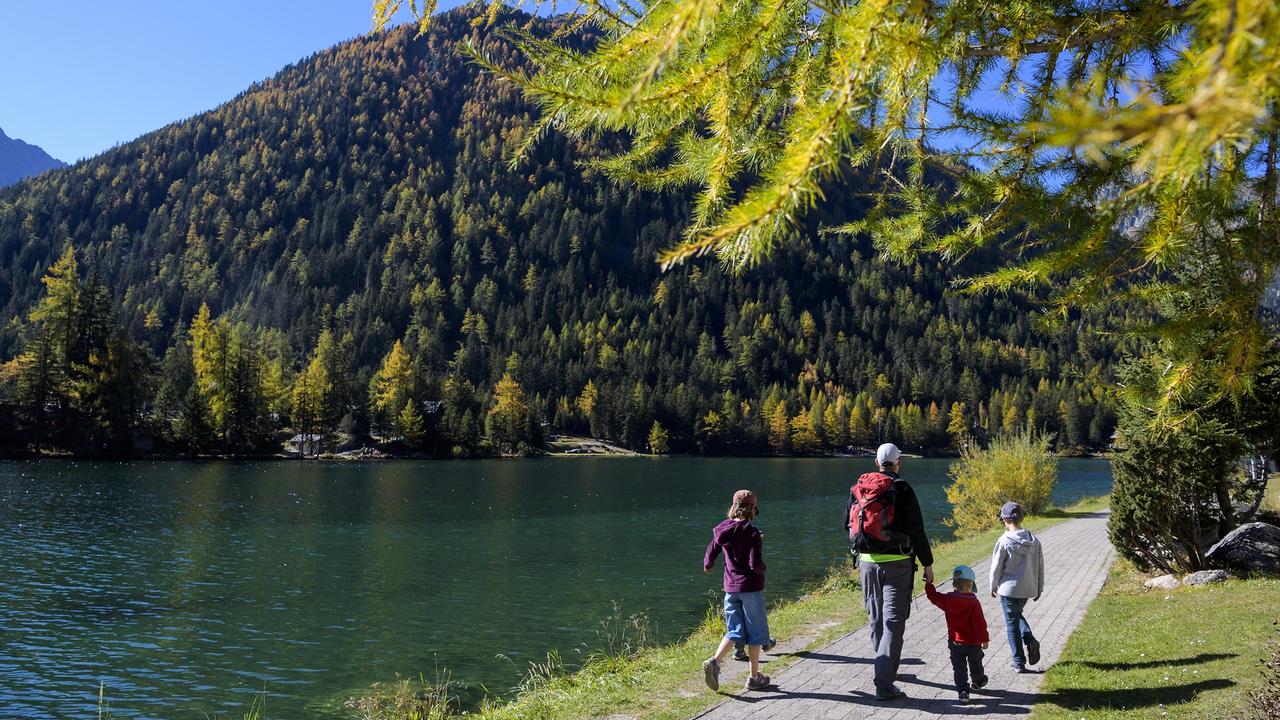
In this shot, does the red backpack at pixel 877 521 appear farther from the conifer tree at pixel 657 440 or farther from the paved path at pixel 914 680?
the conifer tree at pixel 657 440

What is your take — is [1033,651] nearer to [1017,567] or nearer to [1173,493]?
[1017,567]

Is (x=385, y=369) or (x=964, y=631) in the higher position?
(x=385, y=369)

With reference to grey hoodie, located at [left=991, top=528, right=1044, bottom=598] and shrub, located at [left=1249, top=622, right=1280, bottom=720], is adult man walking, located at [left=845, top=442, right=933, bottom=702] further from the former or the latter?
shrub, located at [left=1249, top=622, right=1280, bottom=720]

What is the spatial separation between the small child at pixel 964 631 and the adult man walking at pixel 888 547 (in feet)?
1.47

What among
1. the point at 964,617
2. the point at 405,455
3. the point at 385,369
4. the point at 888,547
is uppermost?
the point at 385,369

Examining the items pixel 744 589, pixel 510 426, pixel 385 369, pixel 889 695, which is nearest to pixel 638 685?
pixel 744 589

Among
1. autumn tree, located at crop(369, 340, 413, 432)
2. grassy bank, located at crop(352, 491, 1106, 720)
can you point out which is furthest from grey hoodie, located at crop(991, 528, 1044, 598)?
autumn tree, located at crop(369, 340, 413, 432)

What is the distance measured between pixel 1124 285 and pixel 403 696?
11179 mm

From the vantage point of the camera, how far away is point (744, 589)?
736 centimetres

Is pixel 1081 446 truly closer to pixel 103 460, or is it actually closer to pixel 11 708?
pixel 103 460

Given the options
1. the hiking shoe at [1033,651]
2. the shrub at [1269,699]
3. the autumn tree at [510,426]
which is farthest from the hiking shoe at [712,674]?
the autumn tree at [510,426]

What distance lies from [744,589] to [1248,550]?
9.92 metres

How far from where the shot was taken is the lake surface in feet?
44.4

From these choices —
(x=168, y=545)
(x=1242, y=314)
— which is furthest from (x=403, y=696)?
(x=168, y=545)
